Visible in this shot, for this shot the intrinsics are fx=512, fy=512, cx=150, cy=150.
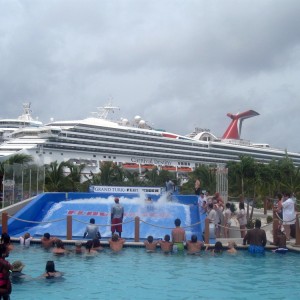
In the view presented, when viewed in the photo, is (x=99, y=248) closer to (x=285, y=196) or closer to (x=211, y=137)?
(x=285, y=196)

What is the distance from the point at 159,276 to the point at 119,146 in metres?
62.7

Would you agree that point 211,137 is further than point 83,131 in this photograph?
Yes

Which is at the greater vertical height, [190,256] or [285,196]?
[285,196]

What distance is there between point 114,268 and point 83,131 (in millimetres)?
58941

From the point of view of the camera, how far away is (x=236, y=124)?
10081 cm

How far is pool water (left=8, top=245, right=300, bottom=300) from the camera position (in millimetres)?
9125

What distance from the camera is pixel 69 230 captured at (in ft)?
48.6

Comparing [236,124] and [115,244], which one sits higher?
[236,124]

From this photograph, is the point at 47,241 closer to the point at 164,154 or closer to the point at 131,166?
the point at 131,166

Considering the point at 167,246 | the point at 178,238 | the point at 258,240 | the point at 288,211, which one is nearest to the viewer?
the point at 258,240

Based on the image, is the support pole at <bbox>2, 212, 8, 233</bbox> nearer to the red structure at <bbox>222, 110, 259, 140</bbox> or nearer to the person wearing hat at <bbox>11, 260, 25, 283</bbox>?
the person wearing hat at <bbox>11, 260, 25, 283</bbox>

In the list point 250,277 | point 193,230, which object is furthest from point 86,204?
point 250,277

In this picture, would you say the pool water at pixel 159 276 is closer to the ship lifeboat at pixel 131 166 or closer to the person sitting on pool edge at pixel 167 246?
the person sitting on pool edge at pixel 167 246

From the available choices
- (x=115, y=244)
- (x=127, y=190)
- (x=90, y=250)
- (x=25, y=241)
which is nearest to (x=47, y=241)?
(x=25, y=241)
